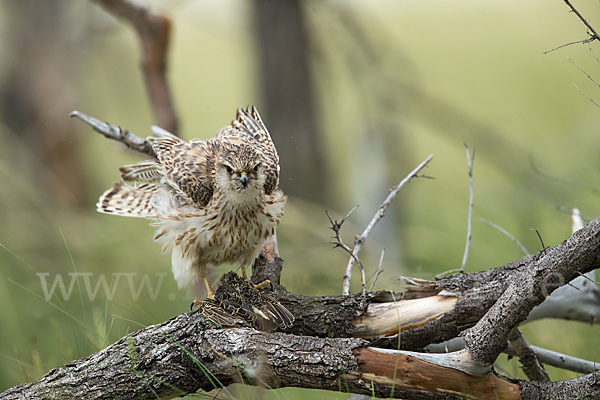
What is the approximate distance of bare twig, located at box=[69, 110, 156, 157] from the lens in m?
2.99

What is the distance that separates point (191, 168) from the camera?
8.61ft

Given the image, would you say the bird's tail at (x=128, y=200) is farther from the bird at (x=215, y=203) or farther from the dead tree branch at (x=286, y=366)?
the dead tree branch at (x=286, y=366)

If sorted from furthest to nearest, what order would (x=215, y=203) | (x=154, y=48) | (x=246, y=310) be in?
Answer: (x=154, y=48), (x=215, y=203), (x=246, y=310)

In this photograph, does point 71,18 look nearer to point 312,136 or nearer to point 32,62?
point 32,62

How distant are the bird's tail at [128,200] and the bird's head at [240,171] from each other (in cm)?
49

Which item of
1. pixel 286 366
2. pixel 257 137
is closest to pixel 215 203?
pixel 257 137

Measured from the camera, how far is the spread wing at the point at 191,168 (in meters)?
2.56

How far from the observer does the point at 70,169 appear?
22.0 ft

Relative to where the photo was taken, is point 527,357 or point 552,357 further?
point 552,357

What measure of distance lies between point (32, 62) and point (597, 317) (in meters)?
6.14

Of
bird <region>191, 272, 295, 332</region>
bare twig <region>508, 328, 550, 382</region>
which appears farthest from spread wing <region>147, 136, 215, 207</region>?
bare twig <region>508, 328, 550, 382</region>

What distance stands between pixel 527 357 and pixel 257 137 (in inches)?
62.1

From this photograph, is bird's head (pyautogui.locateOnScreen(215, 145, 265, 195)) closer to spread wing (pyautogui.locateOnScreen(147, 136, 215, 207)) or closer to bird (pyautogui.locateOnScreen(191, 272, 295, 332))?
spread wing (pyautogui.locateOnScreen(147, 136, 215, 207))

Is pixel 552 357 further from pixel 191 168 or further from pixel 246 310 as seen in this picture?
pixel 191 168
